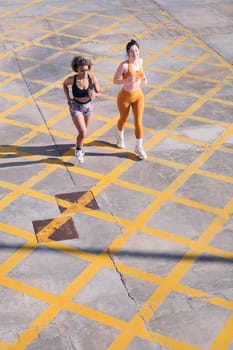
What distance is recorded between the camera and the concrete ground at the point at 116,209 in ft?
21.7

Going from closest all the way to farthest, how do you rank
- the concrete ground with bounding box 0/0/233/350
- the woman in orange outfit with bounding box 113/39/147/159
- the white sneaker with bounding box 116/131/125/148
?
the concrete ground with bounding box 0/0/233/350, the woman in orange outfit with bounding box 113/39/147/159, the white sneaker with bounding box 116/131/125/148

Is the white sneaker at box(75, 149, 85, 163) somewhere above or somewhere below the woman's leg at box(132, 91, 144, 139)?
below

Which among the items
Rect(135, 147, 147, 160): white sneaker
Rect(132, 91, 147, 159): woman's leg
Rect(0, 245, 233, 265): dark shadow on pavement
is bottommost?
Rect(0, 245, 233, 265): dark shadow on pavement

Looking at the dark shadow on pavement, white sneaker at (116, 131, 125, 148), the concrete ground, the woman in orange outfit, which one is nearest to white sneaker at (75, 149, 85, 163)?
the concrete ground

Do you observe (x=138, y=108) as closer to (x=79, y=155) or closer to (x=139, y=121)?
(x=139, y=121)

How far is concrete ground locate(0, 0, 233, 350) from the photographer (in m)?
6.63

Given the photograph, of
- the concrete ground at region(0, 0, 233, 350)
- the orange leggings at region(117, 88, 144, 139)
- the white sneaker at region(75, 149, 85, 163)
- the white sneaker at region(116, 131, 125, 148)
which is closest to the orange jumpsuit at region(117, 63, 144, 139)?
the orange leggings at region(117, 88, 144, 139)

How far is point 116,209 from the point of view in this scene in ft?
28.0

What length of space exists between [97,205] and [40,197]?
0.96 metres

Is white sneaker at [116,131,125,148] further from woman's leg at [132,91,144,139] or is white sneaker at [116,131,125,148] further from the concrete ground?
woman's leg at [132,91,144,139]

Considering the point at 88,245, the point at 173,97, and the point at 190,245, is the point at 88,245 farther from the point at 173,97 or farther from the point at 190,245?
the point at 173,97

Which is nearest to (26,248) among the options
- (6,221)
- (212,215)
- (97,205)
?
(6,221)

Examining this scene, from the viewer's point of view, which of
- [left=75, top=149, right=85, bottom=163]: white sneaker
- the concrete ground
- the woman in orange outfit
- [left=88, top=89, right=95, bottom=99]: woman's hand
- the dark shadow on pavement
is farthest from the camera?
[left=75, top=149, right=85, bottom=163]: white sneaker

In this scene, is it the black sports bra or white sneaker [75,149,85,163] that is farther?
white sneaker [75,149,85,163]
